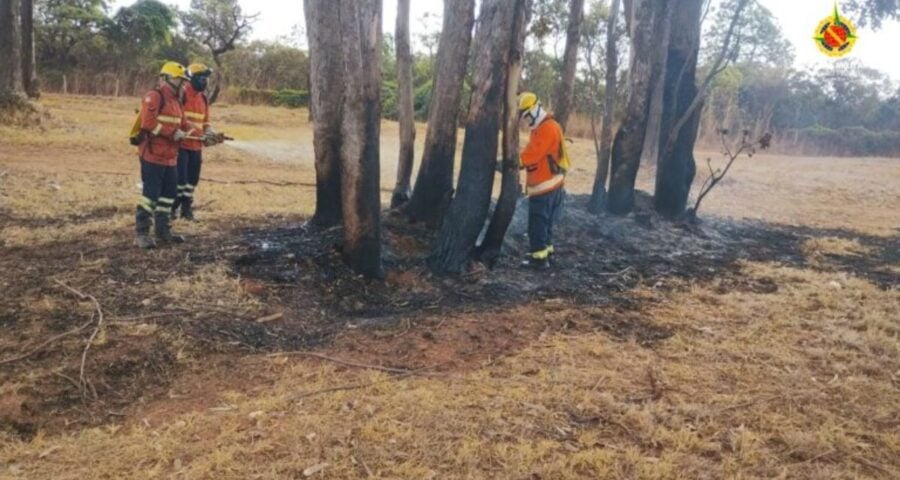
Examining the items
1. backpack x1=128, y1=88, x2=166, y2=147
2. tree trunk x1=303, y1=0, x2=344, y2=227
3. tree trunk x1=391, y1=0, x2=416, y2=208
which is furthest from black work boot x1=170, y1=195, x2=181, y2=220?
tree trunk x1=391, y1=0, x2=416, y2=208

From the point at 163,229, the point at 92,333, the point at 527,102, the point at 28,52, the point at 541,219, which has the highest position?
the point at 28,52

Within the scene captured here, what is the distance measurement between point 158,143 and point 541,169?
398 cm

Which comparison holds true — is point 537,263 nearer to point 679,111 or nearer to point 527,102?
point 527,102

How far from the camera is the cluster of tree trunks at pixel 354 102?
5676 mm

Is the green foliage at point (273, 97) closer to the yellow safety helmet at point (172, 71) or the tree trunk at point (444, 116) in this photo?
the yellow safety helmet at point (172, 71)

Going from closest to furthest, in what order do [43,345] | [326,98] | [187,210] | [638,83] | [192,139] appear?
[43,345]
[326,98]
[192,139]
[187,210]
[638,83]

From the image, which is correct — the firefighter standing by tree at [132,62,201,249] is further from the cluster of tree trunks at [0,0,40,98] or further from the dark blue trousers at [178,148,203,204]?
the cluster of tree trunks at [0,0,40,98]

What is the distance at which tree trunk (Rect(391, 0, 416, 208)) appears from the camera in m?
8.74

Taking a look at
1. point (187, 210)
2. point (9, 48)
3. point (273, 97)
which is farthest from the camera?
point (273, 97)

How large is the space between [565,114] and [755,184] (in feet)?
29.3

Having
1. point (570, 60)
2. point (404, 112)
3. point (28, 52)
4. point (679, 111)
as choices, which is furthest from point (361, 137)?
point (28, 52)

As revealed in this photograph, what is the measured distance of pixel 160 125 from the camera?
6.63 metres

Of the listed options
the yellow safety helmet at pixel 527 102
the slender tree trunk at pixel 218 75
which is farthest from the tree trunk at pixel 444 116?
the slender tree trunk at pixel 218 75

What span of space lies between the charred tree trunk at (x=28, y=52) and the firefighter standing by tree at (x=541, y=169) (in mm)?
15728
